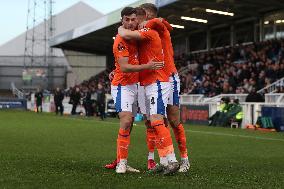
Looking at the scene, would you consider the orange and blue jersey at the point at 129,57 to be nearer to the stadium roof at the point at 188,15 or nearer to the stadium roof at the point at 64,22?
the stadium roof at the point at 188,15

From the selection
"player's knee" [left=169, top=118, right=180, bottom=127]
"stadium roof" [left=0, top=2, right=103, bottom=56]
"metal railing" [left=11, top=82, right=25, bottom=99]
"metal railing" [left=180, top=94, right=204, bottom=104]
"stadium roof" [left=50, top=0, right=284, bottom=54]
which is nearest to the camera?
"player's knee" [left=169, top=118, right=180, bottom=127]

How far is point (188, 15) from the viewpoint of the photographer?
125ft

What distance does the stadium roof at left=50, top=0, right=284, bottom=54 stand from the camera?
111 ft

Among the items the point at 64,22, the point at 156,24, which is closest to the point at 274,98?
the point at 156,24

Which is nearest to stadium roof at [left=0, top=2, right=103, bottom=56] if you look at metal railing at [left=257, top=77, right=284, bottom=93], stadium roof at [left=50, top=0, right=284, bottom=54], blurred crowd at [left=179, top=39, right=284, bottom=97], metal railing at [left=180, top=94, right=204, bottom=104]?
stadium roof at [left=50, top=0, right=284, bottom=54]

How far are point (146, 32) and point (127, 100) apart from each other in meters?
0.90

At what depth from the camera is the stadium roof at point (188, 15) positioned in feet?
111

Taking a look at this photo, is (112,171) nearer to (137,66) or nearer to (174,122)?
(174,122)

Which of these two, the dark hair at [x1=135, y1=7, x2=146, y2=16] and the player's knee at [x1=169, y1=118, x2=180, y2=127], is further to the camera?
the player's knee at [x1=169, y1=118, x2=180, y2=127]

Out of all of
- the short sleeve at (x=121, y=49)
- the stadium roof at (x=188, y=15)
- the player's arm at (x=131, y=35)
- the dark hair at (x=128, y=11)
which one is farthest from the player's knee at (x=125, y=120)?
the stadium roof at (x=188, y=15)

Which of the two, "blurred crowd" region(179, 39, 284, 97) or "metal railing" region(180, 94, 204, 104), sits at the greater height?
"blurred crowd" region(179, 39, 284, 97)

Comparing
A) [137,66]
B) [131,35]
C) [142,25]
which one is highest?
[142,25]

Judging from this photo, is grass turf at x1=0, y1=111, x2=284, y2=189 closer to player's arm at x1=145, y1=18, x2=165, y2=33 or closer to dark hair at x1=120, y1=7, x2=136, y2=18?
player's arm at x1=145, y1=18, x2=165, y2=33

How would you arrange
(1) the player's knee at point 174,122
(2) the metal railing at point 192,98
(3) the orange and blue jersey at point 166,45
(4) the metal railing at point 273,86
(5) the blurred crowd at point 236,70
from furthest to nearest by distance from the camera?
(2) the metal railing at point 192,98 → (5) the blurred crowd at point 236,70 → (4) the metal railing at point 273,86 → (1) the player's knee at point 174,122 → (3) the orange and blue jersey at point 166,45
